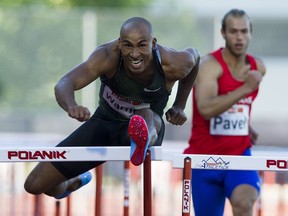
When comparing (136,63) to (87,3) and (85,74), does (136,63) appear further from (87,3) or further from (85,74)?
(87,3)

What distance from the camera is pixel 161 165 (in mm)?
12875

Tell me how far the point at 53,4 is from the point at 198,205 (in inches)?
519

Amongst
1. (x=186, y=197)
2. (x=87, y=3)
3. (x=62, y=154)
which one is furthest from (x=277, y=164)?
(x=87, y=3)

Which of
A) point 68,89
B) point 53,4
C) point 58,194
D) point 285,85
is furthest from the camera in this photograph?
point 53,4

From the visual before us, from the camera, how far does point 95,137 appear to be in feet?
20.8

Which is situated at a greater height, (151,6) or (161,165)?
(151,6)

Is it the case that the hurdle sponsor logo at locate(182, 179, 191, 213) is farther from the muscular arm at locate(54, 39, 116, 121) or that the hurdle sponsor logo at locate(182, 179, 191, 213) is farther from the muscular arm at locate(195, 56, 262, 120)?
the muscular arm at locate(195, 56, 262, 120)

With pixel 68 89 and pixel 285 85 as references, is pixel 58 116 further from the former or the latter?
pixel 68 89

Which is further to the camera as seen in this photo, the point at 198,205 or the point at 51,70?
the point at 51,70

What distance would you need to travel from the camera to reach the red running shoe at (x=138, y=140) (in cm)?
502

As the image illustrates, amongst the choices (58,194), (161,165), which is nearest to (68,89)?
(58,194)

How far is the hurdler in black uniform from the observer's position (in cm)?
598

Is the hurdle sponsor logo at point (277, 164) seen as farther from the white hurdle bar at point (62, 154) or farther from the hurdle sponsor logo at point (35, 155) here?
the hurdle sponsor logo at point (35, 155)

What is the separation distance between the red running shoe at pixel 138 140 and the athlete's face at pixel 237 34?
74.1 inches
